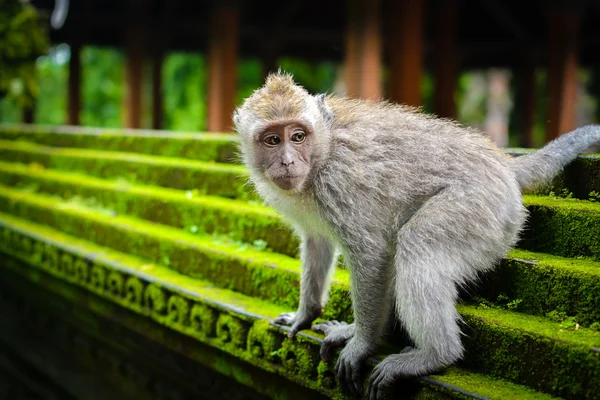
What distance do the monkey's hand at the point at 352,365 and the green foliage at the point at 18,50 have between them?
508 cm

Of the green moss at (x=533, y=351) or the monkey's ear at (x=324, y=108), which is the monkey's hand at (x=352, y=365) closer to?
the green moss at (x=533, y=351)

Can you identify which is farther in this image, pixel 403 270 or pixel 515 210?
pixel 515 210

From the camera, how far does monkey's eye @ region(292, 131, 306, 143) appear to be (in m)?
2.51

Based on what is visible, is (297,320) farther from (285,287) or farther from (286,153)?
(286,153)

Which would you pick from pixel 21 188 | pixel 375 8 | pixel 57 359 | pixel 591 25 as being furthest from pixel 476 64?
pixel 57 359

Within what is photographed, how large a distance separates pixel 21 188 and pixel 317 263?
188 inches

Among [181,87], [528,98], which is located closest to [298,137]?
[528,98]

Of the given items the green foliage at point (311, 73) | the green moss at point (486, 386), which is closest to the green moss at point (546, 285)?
the green moss at point (486, 386)

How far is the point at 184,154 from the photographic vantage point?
4.95 metres

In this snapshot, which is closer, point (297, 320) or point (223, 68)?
point (297, 320)

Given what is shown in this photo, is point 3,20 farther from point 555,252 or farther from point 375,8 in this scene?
point 555,252

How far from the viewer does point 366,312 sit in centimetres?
232

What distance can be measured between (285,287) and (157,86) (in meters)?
9.40

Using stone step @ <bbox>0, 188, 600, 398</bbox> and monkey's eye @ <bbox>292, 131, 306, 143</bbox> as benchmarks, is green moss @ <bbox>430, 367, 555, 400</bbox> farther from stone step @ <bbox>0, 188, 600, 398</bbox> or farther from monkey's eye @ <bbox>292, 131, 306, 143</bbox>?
monkey's eye @ <bbox>292, 131, 306, 143</bbox>
